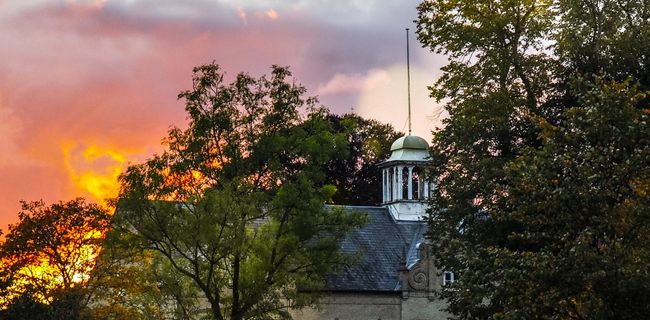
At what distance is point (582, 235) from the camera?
89.4 ft

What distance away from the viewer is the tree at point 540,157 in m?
28.0

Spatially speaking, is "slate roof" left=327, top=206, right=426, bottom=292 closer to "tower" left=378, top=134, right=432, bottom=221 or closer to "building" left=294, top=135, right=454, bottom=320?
"building" left=294, top=135, right=454, bottom=320

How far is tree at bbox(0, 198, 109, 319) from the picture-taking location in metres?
42.7

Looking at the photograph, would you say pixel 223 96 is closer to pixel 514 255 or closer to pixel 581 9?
pixel 581 9

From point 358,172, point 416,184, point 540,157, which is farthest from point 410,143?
point 540,157

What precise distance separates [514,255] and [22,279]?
69.2ft

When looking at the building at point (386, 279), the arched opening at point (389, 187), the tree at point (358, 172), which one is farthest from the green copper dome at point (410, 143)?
the tree at point (358, 172)

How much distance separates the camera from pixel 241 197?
3847 centimetres

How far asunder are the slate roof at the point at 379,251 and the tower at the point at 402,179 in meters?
0.65

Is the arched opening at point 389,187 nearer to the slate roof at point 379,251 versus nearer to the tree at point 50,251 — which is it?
the slate roof at point 379,251

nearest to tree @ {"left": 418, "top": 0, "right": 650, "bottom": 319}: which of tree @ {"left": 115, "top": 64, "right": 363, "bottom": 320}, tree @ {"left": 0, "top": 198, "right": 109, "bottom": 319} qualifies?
tree @ {"left": 115, "top": 64, "right": 363, "bottom": 320}

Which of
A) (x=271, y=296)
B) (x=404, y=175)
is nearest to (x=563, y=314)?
(x=271, y=296)

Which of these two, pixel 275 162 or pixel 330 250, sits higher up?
pixel 275 162

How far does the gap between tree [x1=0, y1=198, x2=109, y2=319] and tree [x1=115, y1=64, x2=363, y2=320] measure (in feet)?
10.5
